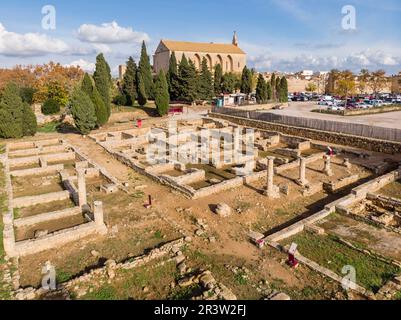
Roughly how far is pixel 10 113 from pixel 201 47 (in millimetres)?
50918

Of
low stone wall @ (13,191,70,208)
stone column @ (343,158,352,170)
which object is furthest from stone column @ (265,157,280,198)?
low stone wall @ (13,191,70,208)

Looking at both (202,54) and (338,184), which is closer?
(338,184)

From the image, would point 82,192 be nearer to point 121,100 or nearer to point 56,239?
point 56,239

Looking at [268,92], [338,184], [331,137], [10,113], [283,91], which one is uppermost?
[283,91]

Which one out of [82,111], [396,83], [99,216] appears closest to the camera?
[99,216]

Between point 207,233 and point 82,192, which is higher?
point 82,192

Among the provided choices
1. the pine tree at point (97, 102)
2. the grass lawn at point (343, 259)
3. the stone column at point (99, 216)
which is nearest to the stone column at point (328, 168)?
the grass lawn at point (343, 259)

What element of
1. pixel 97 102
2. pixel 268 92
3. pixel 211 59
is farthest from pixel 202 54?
pixel 97 102

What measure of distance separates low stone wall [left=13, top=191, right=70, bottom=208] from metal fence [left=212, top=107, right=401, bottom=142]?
1833 centimetres

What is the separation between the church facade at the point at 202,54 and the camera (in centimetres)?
6500

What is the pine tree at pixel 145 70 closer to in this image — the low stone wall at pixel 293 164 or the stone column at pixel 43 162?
the stone column at pixel 43 162

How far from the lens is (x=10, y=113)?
75.7ft

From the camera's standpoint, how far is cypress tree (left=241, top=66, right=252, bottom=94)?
159 ft
